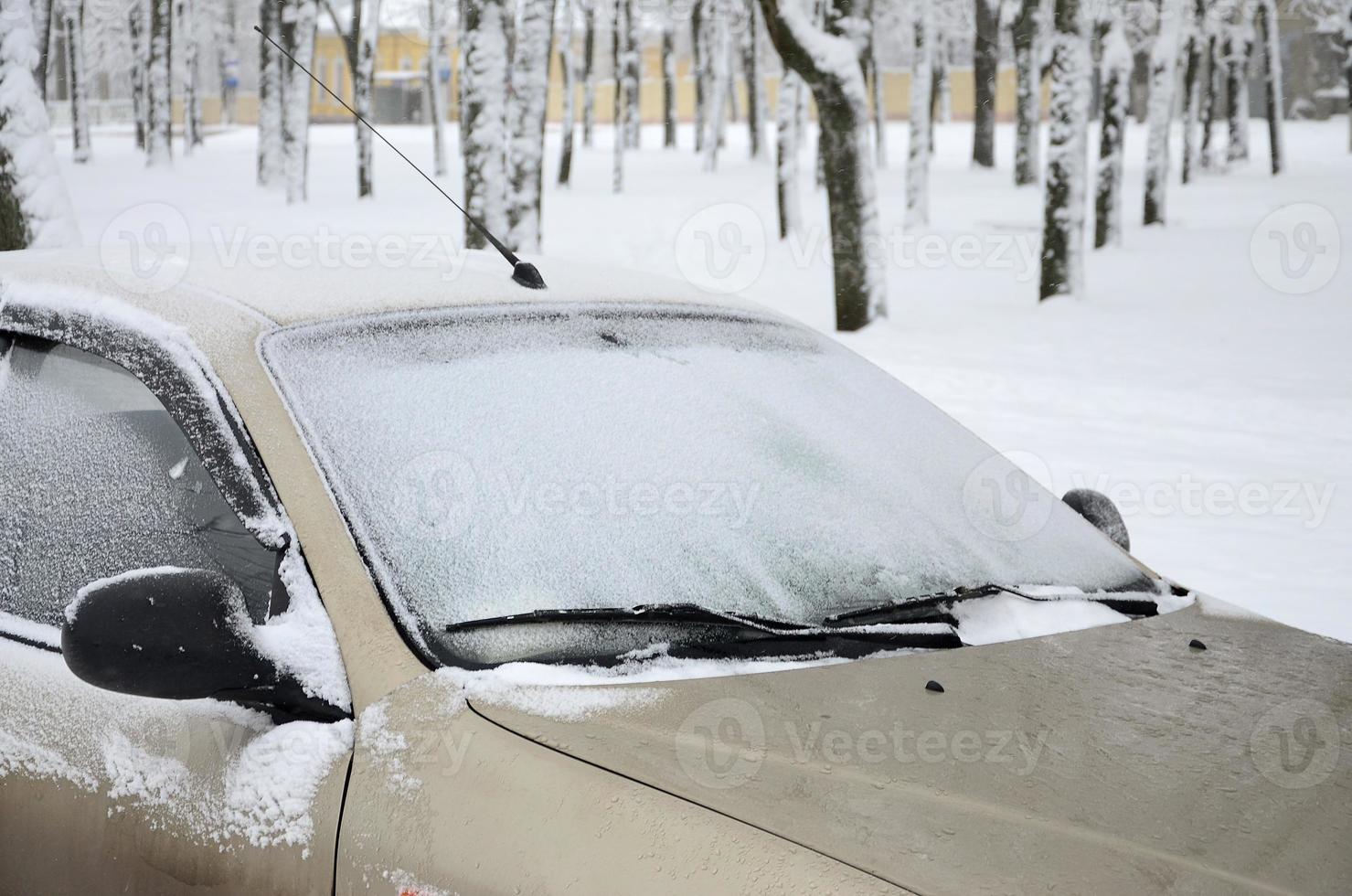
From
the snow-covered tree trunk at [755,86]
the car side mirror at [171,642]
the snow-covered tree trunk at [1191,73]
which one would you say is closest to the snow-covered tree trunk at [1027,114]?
the snow-covered tree trunk at [1191,73]

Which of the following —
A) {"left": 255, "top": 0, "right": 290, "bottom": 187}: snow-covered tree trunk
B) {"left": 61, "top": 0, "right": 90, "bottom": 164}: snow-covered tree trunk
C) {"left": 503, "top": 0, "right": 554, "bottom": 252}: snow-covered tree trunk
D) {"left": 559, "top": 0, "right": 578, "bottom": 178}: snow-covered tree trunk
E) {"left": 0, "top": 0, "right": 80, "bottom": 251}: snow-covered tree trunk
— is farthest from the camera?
{"left": 61, "top": 0, "right": 90, "bottom": 164}: snow-covered tree trunk

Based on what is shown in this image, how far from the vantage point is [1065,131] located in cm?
1475

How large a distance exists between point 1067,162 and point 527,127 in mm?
5512

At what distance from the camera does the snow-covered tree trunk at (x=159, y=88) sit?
34312 mm

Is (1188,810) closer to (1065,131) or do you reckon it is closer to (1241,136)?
(1065,131)

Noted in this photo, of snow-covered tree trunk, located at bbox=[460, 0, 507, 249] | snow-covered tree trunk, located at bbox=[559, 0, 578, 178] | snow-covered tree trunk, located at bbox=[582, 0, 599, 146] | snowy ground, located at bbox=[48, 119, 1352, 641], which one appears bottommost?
snowy ground, located at bbox=[48, 119, 1352, 641]

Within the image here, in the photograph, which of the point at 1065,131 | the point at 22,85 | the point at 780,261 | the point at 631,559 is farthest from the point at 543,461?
the point at 780,261

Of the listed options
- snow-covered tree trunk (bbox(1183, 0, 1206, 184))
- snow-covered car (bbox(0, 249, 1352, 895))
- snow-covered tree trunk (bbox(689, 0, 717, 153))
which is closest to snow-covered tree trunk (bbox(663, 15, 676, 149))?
snow-covered tree trunk (bbox(689, 0, 717, 153))

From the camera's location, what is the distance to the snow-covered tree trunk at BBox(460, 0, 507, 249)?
45.2 feet

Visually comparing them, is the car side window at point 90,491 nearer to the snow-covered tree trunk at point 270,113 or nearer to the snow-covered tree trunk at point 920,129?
the snow-covered tree trunk at point 920,129

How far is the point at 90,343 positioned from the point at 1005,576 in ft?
4.90

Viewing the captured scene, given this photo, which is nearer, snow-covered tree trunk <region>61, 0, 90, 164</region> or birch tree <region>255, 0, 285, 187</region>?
birch tree <region>255, 0, 285, 187</region>

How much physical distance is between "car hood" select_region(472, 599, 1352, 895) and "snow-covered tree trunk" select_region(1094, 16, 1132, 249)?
17584 millimetres

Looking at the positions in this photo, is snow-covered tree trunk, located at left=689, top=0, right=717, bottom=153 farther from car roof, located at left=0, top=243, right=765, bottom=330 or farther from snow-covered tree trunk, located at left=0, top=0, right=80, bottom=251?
car roof, located at left=0, top=243, right=765, bottom=330
